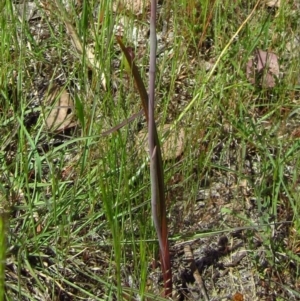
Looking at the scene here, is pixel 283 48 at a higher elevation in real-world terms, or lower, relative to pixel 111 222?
higher

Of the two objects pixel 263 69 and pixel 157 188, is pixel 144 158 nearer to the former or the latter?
pixel 157 188

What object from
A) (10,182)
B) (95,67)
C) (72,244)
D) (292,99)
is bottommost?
(72,244)

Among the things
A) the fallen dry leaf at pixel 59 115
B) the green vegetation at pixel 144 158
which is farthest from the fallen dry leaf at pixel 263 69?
the fallen dry leaf at pixel 59 115

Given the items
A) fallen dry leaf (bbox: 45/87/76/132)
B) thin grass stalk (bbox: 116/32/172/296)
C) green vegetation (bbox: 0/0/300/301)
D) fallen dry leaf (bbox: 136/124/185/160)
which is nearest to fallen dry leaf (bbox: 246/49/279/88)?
green vegetation (bbox: 0/0/300/301)

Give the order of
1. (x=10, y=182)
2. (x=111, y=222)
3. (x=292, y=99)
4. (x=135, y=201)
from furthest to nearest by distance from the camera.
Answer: (x=292, y=99) → (x=10, y=182) → (x=135, y=201) → (x=111, y=222)

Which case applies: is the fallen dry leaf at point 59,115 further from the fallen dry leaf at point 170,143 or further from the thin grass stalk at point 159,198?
the thin grass stalk at point 159,198

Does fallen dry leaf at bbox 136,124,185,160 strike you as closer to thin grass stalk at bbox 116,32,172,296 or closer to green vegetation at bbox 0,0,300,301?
green vegetation at bbox 0,0,300,301

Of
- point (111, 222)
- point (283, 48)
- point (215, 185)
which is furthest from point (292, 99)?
point (111, 222)

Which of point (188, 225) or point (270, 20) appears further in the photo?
point (270, 20)

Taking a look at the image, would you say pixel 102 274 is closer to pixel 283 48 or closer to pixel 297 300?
pixel 297 300
